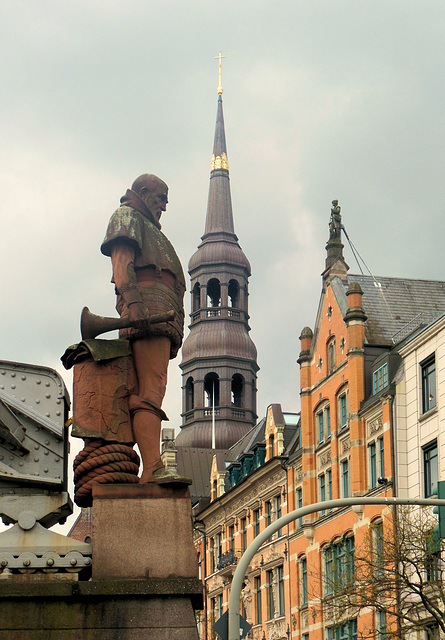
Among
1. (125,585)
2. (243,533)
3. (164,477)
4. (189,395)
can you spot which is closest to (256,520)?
(243,533)

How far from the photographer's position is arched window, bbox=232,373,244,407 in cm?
10325

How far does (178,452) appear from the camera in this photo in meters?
93.1

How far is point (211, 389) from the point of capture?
104m

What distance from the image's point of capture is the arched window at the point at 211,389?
10219cm

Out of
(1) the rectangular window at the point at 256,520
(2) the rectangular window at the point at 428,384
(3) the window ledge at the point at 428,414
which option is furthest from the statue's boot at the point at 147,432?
(1) the rectangular window at the point at 256,520

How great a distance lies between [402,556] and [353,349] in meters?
20.5

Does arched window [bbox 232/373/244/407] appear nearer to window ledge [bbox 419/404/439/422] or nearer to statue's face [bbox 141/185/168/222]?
window ledge [bbox 419/404/439/422]

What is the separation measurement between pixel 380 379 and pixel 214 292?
190ft

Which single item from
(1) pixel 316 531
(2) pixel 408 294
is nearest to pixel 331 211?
(2) pixel 408 294

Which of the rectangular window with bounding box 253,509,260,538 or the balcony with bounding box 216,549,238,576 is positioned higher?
the rectangular window with bounding box 253,509,260,538

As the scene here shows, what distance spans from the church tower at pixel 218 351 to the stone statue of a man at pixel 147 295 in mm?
88518

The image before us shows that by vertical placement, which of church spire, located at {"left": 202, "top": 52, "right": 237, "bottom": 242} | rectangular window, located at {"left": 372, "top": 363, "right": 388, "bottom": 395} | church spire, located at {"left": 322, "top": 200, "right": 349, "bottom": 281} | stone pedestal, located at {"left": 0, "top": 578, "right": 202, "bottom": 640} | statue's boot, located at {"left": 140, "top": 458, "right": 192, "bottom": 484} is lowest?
stone pedestal, located at {"left": 0, "top": 578, "right": 202, "bottom": 640}

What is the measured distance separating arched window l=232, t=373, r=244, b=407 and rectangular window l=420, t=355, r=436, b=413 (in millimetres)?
58826

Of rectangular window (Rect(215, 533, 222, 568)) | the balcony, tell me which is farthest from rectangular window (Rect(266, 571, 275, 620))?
rectangular window (Rect(215, 533, 222, 568))
